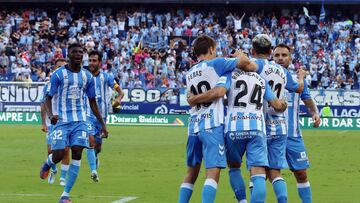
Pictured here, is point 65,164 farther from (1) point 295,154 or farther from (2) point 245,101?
(2) point 245,101

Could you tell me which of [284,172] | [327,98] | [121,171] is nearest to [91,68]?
[121,171]

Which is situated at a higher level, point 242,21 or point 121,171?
point 242,21

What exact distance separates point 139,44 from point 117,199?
3970 centimetres

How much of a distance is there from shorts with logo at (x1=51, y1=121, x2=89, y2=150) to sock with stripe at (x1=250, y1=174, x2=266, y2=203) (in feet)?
13.8

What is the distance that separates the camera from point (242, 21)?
58.5 m

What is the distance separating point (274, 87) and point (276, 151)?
855mm

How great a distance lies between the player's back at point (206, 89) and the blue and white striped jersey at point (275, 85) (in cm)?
75

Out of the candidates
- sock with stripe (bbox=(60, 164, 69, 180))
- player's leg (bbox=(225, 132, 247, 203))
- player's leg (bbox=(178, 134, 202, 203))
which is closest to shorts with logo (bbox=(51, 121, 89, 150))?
sock with stripe (bbox=(60, 164, 69, 180))

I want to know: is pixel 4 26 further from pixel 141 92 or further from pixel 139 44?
pixel 141 92

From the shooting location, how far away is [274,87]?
12195 millimetres

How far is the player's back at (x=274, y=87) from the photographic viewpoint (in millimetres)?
12047

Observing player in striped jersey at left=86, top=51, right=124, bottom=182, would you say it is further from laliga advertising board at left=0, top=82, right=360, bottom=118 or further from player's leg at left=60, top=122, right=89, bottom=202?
laliga advertising board at left=0, top=82, right=360, bottom=118

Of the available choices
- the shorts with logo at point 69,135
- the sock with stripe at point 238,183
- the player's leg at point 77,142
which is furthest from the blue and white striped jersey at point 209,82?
the shorts with logo at point 69,135

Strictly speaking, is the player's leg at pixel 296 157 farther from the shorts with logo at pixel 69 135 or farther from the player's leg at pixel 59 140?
the player's leg at pixel 59 140
